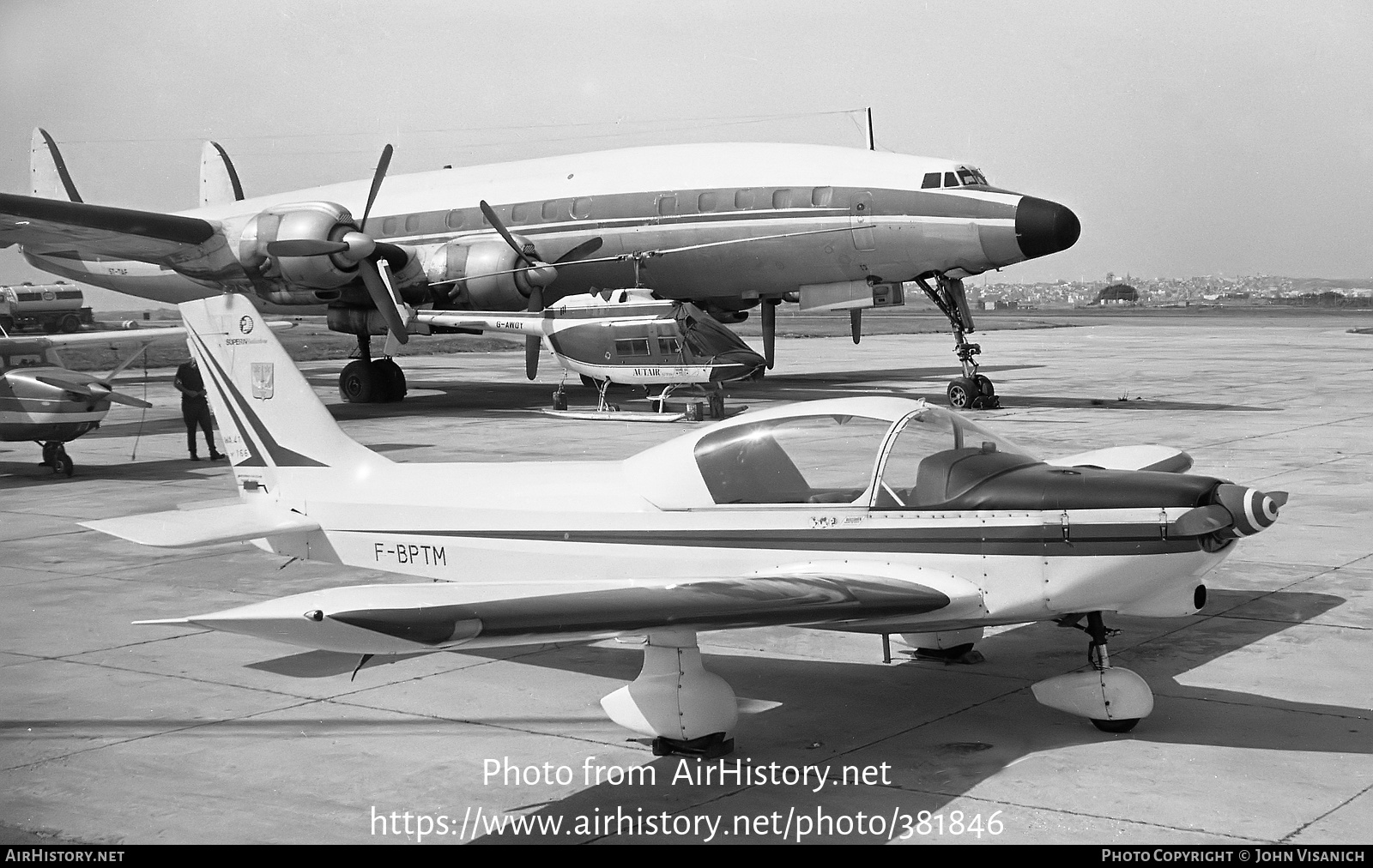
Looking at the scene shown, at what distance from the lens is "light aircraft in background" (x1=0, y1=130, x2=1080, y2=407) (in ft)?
84.1

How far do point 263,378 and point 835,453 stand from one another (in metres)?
4.49

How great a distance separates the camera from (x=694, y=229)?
91.6 ft

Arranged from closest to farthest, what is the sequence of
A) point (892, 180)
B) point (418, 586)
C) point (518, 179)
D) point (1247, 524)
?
point (418, 586) → point (1247, 524) → point (892, 180) → point (518, 179)

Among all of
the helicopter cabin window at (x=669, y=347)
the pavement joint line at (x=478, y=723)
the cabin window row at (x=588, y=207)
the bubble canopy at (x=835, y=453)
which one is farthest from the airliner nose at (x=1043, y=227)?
the pavement joint line at (x=478, y=723)

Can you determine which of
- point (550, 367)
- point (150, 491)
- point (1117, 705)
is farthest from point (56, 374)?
point (550, 367)

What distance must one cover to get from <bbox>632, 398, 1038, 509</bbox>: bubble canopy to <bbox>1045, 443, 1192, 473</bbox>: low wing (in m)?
1.80

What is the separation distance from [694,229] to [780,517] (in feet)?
67.1

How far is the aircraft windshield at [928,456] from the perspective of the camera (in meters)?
7.82

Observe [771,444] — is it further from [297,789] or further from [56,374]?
[56,374]

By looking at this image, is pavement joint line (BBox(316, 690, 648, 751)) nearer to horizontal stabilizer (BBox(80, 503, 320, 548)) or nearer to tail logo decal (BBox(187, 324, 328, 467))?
horizontal stabilizer (BBox(80, 503, 320, 548))

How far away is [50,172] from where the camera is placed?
3903cm

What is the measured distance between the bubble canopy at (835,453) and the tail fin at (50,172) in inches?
1428

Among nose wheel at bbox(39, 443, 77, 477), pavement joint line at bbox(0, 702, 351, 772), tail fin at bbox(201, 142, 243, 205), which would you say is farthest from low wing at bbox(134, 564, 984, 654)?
tail fin at bbox(201, 142, 243, 205)

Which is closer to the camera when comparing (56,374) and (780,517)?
(780,517)
